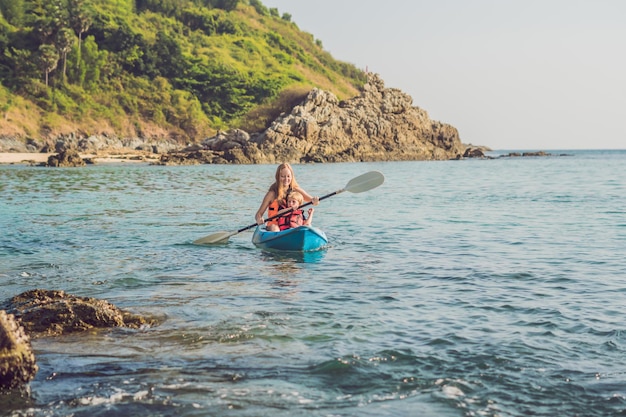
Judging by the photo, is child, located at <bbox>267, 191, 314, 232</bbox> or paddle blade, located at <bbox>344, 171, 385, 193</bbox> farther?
paddle blade, located at <bbox>344, 171, 385, 193</bbox>

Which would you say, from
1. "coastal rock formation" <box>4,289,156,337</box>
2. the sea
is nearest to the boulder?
the sea

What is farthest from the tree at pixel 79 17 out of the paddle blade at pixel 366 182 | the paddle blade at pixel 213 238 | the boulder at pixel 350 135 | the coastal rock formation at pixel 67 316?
the coastal rock formation at pixel 67 316

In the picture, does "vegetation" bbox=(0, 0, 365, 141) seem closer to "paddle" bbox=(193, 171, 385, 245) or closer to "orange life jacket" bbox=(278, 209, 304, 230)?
"paddle" bbox=(193, 171, 385, 245)

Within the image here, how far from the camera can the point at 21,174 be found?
37438mm

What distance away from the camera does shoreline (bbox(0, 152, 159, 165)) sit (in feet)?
168

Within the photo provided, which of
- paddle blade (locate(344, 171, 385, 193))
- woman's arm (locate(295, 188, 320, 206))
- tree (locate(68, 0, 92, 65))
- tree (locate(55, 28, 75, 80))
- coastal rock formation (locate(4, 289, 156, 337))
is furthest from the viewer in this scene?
tree (locate(68, 0, 92, 65))

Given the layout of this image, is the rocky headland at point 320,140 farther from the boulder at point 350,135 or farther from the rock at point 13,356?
the rock at point 13,356

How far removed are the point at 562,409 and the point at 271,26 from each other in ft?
411

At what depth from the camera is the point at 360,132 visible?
69.6 metres

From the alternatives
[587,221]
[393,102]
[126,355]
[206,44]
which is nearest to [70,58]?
[206,44]

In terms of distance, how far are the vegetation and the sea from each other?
5607 centimetres

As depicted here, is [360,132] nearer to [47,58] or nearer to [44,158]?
[44,158]

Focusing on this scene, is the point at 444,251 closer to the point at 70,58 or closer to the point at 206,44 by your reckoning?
the point at 70,58

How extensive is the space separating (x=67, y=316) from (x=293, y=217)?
641 cm
